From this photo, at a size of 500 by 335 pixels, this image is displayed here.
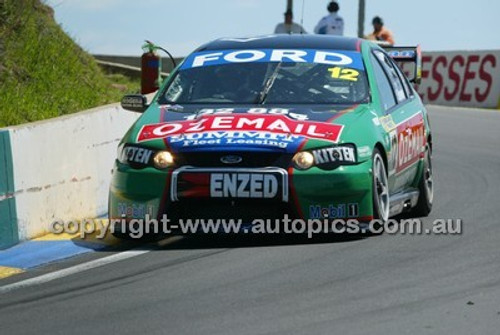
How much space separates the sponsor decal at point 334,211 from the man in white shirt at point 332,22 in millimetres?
17125

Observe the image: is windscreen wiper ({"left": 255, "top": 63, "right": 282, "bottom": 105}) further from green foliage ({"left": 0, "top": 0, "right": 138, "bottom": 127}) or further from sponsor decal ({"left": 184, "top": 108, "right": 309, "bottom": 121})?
green foliage ({"left": 0, "top": 0, "right": 138, "bottom": 127})

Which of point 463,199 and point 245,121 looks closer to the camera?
point 245,121

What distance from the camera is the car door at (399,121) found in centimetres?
1102

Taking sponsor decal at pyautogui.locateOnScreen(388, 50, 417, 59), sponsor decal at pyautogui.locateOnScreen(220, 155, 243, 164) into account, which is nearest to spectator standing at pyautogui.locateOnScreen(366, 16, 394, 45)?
sponsor decal at pyautogui.locateOnScreen(388, 50, 417, 59)

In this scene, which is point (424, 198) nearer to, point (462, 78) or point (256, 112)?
point (256, 112)

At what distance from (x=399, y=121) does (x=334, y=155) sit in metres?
1.62

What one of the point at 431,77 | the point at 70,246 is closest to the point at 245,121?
the point at 70,246

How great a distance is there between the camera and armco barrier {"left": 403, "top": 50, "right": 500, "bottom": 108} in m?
28.5

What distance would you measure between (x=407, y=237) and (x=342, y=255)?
99 cm

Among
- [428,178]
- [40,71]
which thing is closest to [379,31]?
[40,71]

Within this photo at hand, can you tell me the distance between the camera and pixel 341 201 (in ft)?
32.5

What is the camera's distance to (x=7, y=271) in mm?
9570

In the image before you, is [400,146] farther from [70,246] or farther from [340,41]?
[70,246]

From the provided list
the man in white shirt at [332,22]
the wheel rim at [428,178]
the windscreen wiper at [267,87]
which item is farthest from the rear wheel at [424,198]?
the man in white shirt at [332,22]
